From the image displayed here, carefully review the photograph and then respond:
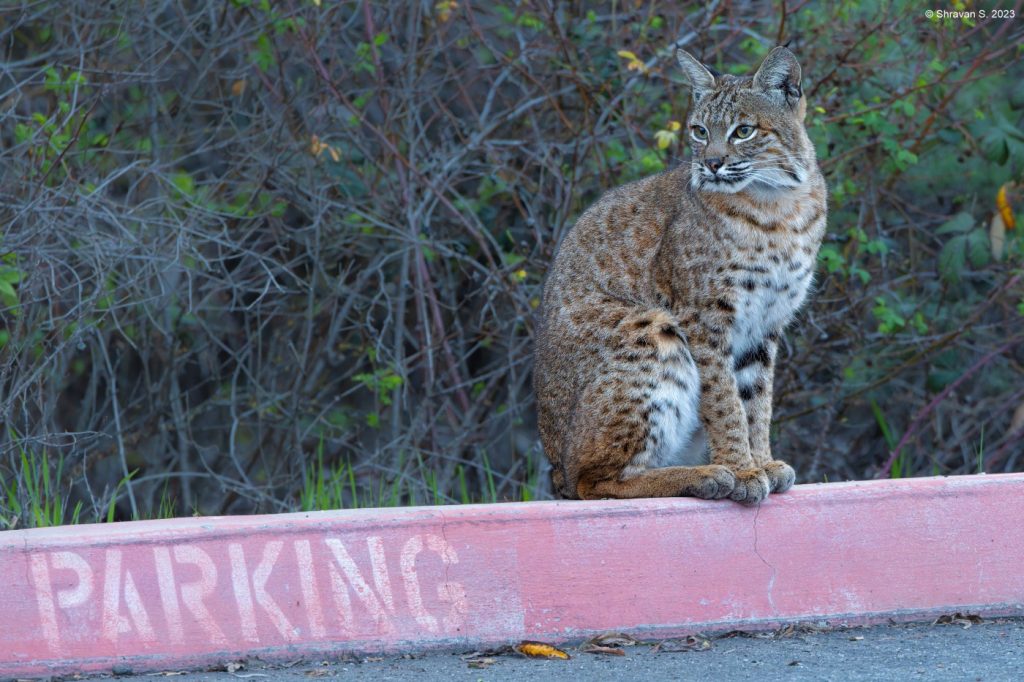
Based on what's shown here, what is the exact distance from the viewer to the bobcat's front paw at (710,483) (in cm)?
411

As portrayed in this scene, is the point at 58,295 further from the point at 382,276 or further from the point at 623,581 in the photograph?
the point at 623,581

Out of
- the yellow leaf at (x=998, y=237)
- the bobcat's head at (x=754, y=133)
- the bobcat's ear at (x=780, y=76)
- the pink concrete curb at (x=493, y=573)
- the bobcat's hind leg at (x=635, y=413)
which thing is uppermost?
the bobcat's ear at (x=780, y=76)

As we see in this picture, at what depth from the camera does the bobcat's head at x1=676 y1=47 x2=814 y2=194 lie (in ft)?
15.1

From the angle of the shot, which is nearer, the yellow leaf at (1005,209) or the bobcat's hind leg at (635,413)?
the bobcat's hind leg at (635,413)

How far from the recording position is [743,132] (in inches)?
184

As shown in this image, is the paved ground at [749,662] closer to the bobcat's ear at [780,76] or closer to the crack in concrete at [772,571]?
the crack in concrete at [772,571]

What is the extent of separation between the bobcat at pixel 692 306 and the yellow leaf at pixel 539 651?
0.77 m

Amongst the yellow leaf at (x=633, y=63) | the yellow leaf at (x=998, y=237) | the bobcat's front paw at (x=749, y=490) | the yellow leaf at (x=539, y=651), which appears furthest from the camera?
the yellow leaf at (x=998, y=237)

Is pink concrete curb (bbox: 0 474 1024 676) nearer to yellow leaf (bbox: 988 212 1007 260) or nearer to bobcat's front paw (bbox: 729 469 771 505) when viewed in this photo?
bobcat's front paw (bbox: 729 469 771 505)

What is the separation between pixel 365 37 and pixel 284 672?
13.6ft

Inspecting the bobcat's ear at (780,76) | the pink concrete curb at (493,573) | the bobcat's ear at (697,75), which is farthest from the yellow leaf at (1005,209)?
the pink concrete curb at (493,573)

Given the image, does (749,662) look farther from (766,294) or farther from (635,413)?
(766,294)

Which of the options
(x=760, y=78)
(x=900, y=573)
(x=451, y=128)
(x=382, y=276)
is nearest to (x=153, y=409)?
(x=382, y=276)

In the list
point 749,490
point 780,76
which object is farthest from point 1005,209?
point 749,490
